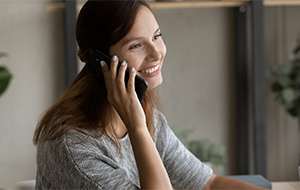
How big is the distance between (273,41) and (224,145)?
820 mm

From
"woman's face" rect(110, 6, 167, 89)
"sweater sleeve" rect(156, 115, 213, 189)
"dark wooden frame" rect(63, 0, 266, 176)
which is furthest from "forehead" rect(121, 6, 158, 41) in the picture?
"dark wooden frame" rect(63, 0, 266, 176)

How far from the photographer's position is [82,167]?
108 centimetres

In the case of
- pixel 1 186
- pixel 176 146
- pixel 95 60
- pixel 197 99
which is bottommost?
pixel 1 186

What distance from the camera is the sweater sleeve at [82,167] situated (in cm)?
108

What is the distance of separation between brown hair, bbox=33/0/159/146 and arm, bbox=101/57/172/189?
0.08m

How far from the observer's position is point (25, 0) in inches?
120

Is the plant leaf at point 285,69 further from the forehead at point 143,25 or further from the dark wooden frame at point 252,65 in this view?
the forehead at point 143,25

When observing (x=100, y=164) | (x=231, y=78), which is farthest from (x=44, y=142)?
(x=231, y=78)

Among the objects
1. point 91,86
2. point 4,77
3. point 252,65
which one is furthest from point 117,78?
point 252,65

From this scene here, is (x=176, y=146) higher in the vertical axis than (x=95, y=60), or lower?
lower

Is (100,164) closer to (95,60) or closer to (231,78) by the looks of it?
(95,60)

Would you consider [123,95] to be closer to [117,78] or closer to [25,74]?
[117,78]

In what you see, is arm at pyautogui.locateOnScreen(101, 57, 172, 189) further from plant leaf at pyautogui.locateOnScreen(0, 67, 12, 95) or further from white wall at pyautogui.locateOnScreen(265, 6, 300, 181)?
white wall at pyautogui.locateOnScreen(265, 6, 300, 181)

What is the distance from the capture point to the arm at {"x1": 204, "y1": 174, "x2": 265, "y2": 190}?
132 cm
